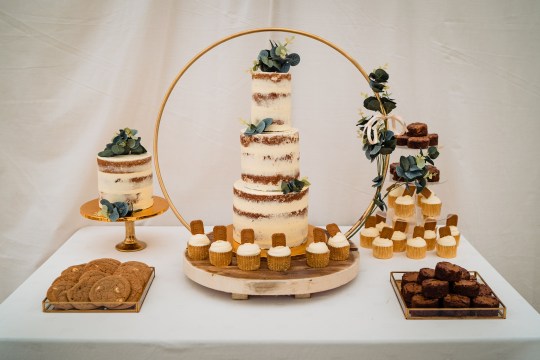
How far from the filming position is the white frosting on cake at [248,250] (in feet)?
5.29

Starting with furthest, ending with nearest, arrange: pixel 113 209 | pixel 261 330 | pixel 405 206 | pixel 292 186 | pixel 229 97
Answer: pixel 229 97, pixel 405 206, pixel 113 209, pixel 292 186, pixel 261 330

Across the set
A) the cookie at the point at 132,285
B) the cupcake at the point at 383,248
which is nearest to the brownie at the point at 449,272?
the cupcake at the point at 383,248

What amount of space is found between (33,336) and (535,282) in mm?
1854

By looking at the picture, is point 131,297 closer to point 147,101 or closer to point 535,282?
point 147,101

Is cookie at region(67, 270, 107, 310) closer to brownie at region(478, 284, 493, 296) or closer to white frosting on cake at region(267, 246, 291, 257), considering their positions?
white frosting on cake at region(267, 246, 291, 257)

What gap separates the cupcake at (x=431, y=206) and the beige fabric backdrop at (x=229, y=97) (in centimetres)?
38

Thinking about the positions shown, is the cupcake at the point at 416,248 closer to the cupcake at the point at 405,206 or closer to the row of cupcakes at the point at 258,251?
the cupcake at the point at 405,206

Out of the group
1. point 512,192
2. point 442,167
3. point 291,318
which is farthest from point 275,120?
point 512,192

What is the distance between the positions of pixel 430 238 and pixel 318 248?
47 centimetres

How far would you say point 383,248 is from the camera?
189 cm

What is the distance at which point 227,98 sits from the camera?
220 centimetres

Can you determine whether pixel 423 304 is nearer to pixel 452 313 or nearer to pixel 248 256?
pixel 452 313

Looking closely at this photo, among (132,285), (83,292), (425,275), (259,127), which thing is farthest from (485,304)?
(83,292)

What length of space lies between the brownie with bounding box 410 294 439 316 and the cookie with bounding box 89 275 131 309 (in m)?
0.71
